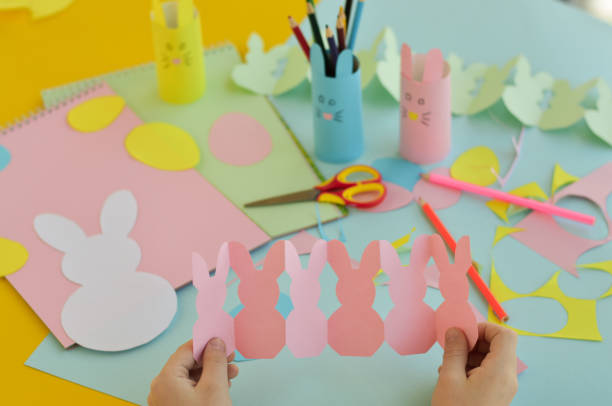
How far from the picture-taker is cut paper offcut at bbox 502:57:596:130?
1114mm

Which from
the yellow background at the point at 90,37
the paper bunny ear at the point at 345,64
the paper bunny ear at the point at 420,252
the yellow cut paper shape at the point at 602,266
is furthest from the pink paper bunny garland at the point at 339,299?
the yellow background at the point at 90,37

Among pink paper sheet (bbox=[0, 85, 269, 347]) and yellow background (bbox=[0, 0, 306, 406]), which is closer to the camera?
pink paper sheet (bbox=[0, 85, 269, 347])

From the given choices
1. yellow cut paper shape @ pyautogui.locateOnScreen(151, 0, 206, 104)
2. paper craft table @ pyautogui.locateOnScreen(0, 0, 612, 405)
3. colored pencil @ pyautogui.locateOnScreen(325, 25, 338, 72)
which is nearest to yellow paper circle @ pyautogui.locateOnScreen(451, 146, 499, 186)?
paper craft table @ pyautogui.locateOnScreen(0, 0, 612, 405)

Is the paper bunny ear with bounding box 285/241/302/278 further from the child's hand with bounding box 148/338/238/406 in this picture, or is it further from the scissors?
Answer: the scissors

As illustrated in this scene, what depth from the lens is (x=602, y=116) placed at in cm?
111

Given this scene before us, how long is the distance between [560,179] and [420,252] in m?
0.36

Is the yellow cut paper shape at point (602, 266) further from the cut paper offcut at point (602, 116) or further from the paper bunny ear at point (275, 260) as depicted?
the paper bunny ear at point (275, 260)

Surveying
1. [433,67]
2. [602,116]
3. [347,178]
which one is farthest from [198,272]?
[602,116]

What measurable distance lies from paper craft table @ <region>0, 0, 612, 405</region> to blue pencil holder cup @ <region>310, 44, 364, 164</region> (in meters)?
0.03

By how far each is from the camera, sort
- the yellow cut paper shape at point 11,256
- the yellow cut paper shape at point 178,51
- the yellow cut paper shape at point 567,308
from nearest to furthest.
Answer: the yellow cut paper shape at point 567,308 < the yellow cut paper shape at point 11,256 < the yellow cut paper shape at point 178,51

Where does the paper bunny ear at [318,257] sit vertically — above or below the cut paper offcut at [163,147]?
above

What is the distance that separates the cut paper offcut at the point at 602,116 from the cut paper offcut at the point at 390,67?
299 millimetres

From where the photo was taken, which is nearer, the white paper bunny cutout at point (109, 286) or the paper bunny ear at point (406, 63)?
the white paper bunny cutout at point (109, 286)

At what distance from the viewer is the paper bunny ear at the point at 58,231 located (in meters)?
0.97
